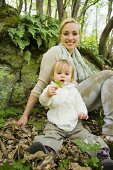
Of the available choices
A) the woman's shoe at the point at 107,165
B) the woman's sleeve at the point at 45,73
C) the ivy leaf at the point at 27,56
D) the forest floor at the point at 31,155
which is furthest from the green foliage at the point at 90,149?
the ivy leaf at the point at 27,56

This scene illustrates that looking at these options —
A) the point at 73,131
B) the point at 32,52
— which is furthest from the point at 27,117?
the point at 32,52

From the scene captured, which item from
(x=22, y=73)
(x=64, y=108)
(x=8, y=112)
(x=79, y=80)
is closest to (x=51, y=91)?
(x=64, y=108)

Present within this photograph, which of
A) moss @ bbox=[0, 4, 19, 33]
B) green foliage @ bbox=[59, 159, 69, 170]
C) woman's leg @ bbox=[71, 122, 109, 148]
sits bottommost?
green foliage @ bbox=[59, 159, 69, 170]

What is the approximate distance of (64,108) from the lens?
421 centimetres

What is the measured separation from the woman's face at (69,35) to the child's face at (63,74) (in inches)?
35.1

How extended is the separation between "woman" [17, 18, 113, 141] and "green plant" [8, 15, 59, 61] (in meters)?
1.00

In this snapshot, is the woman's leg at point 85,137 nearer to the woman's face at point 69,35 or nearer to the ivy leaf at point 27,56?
the woman's face at point 69,35

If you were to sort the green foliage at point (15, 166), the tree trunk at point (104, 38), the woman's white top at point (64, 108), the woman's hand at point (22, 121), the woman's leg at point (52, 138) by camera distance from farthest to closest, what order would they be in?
1. the tree trunk at point (104, 38)
2. the woman's hand at point (22, 121)
3. the woman's white top at point (64, 108)
4. the woman's leg at point (52, 138)
5. the green foliage at point (15, 166)

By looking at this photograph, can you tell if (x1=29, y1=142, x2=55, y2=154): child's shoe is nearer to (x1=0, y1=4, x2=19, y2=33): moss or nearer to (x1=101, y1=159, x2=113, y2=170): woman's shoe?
(x1=101, y1=159, x2=113, y2=170): woman's shoe

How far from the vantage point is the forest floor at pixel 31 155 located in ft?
11.6

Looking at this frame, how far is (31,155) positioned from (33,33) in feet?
9.62

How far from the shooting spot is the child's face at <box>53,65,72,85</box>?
14.2 feet

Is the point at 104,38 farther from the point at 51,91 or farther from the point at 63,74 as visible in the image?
the point at 51,91

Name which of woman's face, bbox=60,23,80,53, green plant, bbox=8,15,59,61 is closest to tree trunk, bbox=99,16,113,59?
green plant, bbox=8,15,59,61
